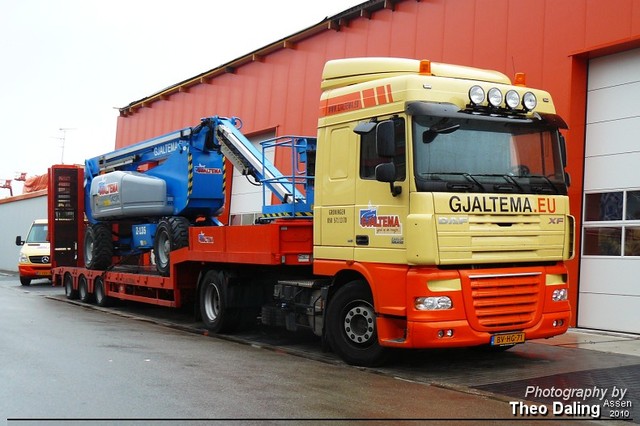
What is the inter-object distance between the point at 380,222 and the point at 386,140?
100 cm

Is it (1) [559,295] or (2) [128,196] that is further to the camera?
(2) [128,196]

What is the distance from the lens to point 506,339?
27.3 ft

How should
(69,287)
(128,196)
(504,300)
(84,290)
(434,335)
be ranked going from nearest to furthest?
(434,335) → (504,300) → (128,196) → (84,290) → (69,287)

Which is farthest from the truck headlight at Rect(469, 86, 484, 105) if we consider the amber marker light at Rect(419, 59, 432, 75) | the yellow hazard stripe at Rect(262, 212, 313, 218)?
the yellow hazard stripe at Rect(262, 212, 313, 218)

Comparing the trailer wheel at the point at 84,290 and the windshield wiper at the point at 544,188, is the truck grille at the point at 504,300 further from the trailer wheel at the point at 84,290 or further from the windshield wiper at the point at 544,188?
the trailer wheel at the point at 84,290

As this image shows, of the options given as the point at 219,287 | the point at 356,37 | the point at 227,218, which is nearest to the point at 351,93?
the point at 219,287

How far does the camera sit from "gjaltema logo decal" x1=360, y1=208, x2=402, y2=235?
834cm

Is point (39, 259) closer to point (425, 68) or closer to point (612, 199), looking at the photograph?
point (612, 199)

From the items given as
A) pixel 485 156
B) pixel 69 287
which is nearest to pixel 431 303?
pixel 485 156

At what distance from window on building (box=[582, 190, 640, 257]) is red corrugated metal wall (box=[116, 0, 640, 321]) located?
0.86ft

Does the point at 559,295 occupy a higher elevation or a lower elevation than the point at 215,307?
higher

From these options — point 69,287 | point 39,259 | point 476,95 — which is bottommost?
point 69,287

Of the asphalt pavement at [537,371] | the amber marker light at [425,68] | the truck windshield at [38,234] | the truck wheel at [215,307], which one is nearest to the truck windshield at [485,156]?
the amber marker light at [425,68]

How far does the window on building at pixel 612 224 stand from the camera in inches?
467
